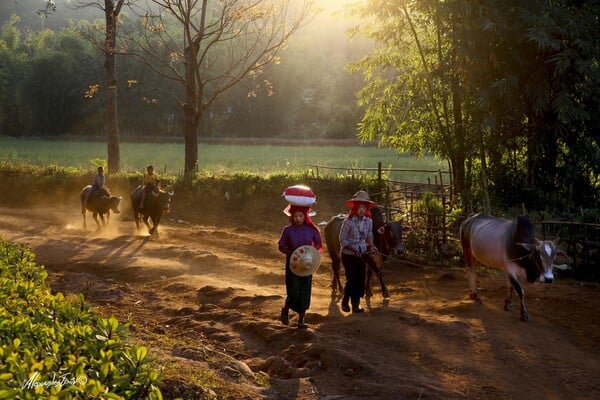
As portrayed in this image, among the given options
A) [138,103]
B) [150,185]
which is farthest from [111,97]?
[138,103]

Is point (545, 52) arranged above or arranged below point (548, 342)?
above

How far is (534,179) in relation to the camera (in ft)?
56.9

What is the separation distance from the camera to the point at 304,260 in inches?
332

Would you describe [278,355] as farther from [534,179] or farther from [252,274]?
[534,179]

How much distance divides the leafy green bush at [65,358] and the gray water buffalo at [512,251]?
6590 millimetres

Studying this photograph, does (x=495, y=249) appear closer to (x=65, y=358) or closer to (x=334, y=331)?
(x=334, y=331)

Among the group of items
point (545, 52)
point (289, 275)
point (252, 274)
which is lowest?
point (252, 274)

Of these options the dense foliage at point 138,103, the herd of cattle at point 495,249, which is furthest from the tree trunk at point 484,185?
the dense foliage at point 138,103

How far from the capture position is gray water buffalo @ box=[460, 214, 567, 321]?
30.0 ft

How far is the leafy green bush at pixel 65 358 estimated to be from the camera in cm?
294

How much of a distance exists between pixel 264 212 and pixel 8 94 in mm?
51617

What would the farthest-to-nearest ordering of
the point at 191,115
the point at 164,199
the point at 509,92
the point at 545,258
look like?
the point at 191,115, the point at 164,199, the point at 509,92, the point at 545,258

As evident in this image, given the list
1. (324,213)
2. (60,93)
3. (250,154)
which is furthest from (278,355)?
(60,93)

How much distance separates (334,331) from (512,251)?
9.49 feet
